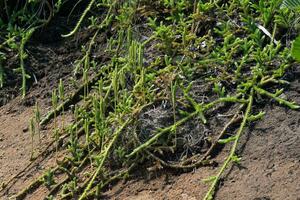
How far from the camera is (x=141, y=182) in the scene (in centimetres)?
366

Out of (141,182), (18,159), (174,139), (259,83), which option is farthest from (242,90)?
(18,159)

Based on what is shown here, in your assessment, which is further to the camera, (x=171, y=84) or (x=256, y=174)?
(x=171, y=84)

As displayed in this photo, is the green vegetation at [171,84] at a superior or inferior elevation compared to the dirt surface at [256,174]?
superior

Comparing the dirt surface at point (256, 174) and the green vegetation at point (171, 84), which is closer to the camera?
the dirt surface at point (256, 174)

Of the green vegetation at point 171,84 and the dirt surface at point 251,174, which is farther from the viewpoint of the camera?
the green vegetation at point 171,84

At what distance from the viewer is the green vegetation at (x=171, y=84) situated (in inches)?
147

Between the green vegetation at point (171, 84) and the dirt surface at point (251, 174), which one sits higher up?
the green vegetation at point (171, 84)

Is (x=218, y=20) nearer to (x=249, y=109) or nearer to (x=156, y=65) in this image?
(x=156, y=65)

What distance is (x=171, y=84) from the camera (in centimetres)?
386

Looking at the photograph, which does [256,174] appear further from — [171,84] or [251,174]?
[171,84]

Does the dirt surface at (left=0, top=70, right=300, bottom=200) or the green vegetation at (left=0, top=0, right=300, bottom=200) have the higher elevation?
the green vegetation at (left=0, top=0, right=300, bottom=200)

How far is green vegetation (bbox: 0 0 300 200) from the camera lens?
373 cm

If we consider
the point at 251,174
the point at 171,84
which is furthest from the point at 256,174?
Answer: the point at 171,84

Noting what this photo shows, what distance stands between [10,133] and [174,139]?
958 mm
